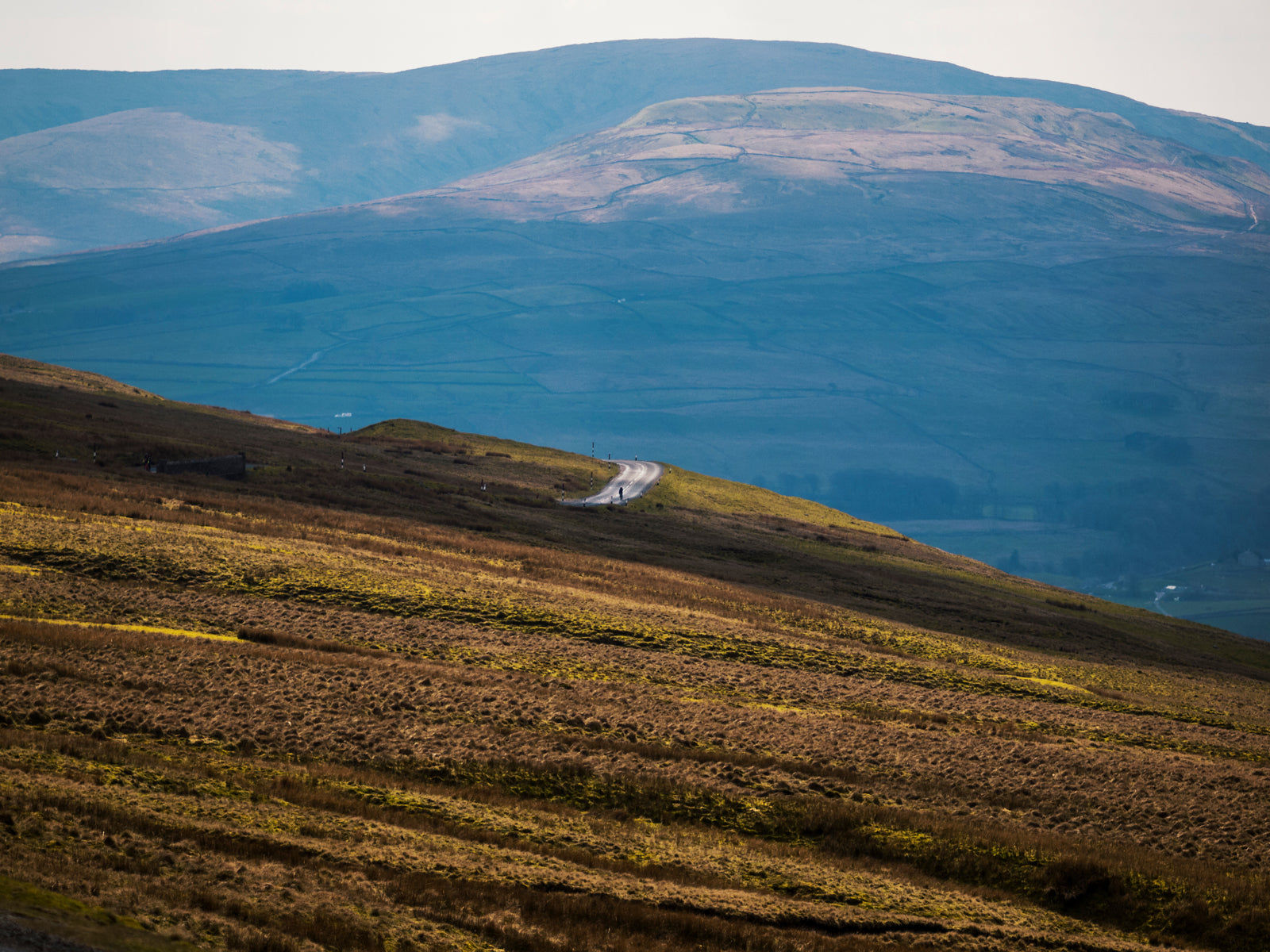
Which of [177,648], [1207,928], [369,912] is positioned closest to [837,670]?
[1207,928]

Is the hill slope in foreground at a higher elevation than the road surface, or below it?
below

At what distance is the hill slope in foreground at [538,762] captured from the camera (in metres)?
14.9

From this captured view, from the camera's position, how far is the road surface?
91.6m

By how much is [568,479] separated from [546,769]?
81.5 meters

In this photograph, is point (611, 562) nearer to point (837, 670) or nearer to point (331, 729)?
point (837, 670)

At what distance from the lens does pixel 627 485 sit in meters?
105

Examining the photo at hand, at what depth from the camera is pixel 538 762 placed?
21.8m

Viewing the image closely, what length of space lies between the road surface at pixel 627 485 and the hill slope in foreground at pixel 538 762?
A: 41.2m

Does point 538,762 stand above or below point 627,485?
below

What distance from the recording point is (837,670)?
36.3 m

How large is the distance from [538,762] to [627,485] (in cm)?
8303

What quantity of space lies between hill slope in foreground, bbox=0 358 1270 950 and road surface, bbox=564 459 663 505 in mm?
41220

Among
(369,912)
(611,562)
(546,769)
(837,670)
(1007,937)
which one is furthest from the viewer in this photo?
(611,562)

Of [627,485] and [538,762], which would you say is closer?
[538,762]
